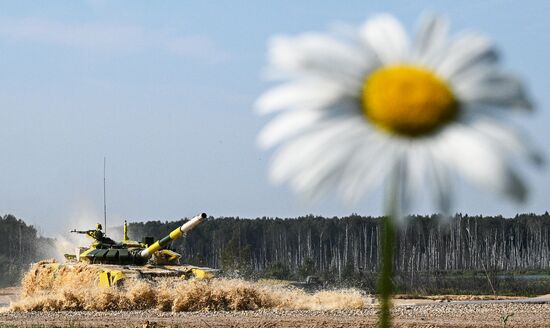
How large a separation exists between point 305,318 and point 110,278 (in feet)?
23.9

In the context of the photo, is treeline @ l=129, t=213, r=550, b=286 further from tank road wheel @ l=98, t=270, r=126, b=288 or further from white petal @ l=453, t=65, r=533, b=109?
white petal @ l=453, t=65, r=533, b=109

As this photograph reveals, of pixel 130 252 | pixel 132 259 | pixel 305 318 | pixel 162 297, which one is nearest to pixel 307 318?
pixel 305 318

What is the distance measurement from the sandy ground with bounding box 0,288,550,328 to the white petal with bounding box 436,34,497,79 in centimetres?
1415

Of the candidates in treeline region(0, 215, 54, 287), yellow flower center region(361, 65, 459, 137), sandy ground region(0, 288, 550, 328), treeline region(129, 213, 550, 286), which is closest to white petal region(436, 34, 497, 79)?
yellow flower center region(361, 65, 459, 137)

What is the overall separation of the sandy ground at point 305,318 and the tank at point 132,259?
Answer: 257cm

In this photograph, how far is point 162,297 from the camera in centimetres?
2362

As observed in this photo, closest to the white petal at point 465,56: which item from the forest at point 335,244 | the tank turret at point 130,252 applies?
the tank turret at point 130,252

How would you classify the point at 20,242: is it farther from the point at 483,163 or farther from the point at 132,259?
the point at 483,163

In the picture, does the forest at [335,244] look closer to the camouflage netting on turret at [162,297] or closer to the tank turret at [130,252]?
the tank turret at [130,252]

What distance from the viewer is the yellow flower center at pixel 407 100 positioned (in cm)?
120

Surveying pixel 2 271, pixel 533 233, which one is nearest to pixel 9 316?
pixel 2 271

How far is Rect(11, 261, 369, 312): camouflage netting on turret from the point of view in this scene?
77.5 ft

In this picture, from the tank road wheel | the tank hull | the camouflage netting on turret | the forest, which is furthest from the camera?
the forest

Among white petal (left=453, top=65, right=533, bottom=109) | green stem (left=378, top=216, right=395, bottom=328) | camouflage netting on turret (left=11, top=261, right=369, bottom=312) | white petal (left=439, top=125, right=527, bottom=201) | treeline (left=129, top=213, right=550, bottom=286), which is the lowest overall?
camouflage netting on turret (left=11, top=261, right=369, bottom=312)
